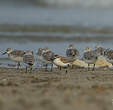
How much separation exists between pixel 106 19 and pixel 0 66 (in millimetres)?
15205

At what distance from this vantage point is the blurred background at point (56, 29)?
17.7 metres

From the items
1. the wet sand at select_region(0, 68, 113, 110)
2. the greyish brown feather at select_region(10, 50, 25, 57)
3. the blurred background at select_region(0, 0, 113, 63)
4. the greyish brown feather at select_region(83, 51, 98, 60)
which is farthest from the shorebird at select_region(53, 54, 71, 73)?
the blurred background at select_region(0, 0, 113, 63)

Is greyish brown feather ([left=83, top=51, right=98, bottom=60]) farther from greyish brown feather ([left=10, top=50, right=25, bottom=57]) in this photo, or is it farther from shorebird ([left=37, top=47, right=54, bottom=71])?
greyish brown feather ([left=10, top=50, right=25, bottom=57])

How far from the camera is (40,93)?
23.6 ft

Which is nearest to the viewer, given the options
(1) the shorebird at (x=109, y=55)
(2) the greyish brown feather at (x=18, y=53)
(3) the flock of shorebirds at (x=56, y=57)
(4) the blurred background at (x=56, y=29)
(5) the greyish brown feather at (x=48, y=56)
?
(3) the flock of shorebirds at (x=56, y=57)

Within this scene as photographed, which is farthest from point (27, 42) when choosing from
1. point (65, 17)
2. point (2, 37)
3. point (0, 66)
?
point (65, 17)

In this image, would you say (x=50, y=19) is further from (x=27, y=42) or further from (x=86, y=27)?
(x=27, y=42)

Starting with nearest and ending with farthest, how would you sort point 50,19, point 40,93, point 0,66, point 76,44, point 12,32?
point 40,93 < point 0,66 < point 76,44 < point 12,32 < point 50,19

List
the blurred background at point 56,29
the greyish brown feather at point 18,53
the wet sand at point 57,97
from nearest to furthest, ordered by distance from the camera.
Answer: the wet sand at point 57,97 < the greyish brown feather at point 18,53 < the blurred background at point 56,29

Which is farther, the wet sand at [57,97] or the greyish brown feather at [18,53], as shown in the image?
the greyish brown feather at [18,53]

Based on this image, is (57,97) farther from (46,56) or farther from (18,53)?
(18,53)

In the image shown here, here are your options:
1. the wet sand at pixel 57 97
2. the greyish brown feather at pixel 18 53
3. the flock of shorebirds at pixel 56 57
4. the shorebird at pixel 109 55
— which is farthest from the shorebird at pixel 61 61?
the wet sand at pixel 57 97

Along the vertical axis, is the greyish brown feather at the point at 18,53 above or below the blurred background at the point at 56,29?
below

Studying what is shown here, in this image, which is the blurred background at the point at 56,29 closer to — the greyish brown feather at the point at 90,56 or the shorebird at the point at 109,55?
→ the shorebird at the point at 109,55
